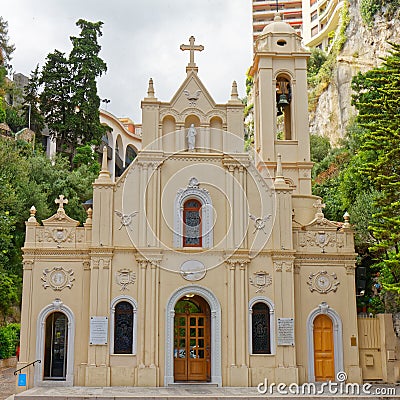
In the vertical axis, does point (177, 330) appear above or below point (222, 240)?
below

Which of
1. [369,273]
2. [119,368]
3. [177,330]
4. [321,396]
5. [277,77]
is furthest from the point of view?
[369,273]

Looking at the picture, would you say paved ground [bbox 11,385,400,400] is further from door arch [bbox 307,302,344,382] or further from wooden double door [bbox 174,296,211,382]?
door arch [bbox 307,302,344,382]

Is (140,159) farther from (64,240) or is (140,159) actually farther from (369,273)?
(369,273)

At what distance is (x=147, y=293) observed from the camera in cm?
2220

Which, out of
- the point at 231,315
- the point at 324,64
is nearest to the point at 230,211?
the point at 231,315

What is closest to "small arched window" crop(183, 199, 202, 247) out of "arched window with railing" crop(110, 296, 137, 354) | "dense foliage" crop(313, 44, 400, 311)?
"arched window with railing" crop(110, 296, 137, 354)

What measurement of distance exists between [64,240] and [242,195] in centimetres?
677

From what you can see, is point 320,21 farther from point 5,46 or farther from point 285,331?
point 285,331

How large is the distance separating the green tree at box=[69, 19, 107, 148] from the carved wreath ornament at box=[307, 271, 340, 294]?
25.7 metres

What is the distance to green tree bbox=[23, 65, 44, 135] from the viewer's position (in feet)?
150

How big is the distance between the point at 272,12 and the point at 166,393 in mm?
77572

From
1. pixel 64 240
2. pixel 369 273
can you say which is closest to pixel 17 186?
pixel 64 240

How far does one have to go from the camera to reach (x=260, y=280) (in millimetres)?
22797

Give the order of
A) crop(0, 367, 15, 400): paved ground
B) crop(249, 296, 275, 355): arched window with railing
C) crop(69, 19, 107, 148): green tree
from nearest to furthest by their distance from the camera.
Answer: crop(0, 367, 15, 400): paved ground, crop(249, 296, 275, 355): arched window with railing, crop(69, 19, 107, 148): green tree
